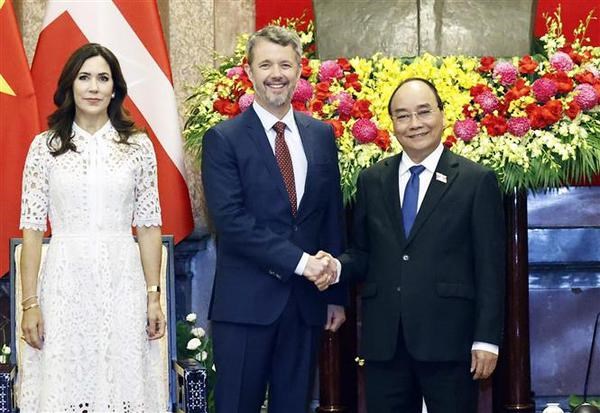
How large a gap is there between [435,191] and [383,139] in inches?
33.6

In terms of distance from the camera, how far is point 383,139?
475 centimetres

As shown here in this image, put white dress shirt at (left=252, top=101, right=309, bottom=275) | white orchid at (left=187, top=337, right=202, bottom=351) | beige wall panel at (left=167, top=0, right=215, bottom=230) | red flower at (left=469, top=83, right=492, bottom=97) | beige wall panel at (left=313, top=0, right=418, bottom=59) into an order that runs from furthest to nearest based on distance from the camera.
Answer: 1. beige wall panel at (left=167, top=0, right=215, bottom=230)
2. beige wall panel at (left=313, top=0, right=418, bottom=59)
3. white orchid at (left=187, top=337, right=202, bottom=351)
4. red flower at (left=469, top=83, right=492, bottom=97)
5. white dress shirt at (left=252, top=101, right=309, bottom=275)

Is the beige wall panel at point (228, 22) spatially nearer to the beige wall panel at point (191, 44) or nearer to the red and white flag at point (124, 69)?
the beige wall panel at point (191, 44)

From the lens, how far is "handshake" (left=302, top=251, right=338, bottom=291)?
3.86m

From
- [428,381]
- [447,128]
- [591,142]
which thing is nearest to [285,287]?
[428,381]

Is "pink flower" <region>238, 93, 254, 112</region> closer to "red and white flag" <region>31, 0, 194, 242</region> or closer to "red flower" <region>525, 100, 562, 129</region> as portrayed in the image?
"red and white flag" <region>31, 0, 194, 242</region>

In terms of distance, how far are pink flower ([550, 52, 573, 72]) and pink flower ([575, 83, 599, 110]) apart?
14 centimetres

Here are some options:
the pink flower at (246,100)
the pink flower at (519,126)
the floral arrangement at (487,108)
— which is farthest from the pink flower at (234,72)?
the pink flower at (519,126)

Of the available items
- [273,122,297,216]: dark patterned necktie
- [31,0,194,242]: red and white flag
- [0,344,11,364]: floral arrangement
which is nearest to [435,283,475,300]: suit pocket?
[273,122,297,216]: dark patterned necktie

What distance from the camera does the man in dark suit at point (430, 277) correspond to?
3848 millimetres

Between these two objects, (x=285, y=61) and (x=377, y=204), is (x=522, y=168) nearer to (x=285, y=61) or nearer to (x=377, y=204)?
(x=377, y=204)

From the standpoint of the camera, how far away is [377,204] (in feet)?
13.3

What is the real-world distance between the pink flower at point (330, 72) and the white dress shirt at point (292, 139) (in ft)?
3.01

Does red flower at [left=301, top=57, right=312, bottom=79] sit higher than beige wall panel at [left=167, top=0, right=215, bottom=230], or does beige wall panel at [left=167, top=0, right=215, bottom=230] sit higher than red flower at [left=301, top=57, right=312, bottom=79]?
beige wall panel at [left=167, top=0, right=215, bottom=230]
